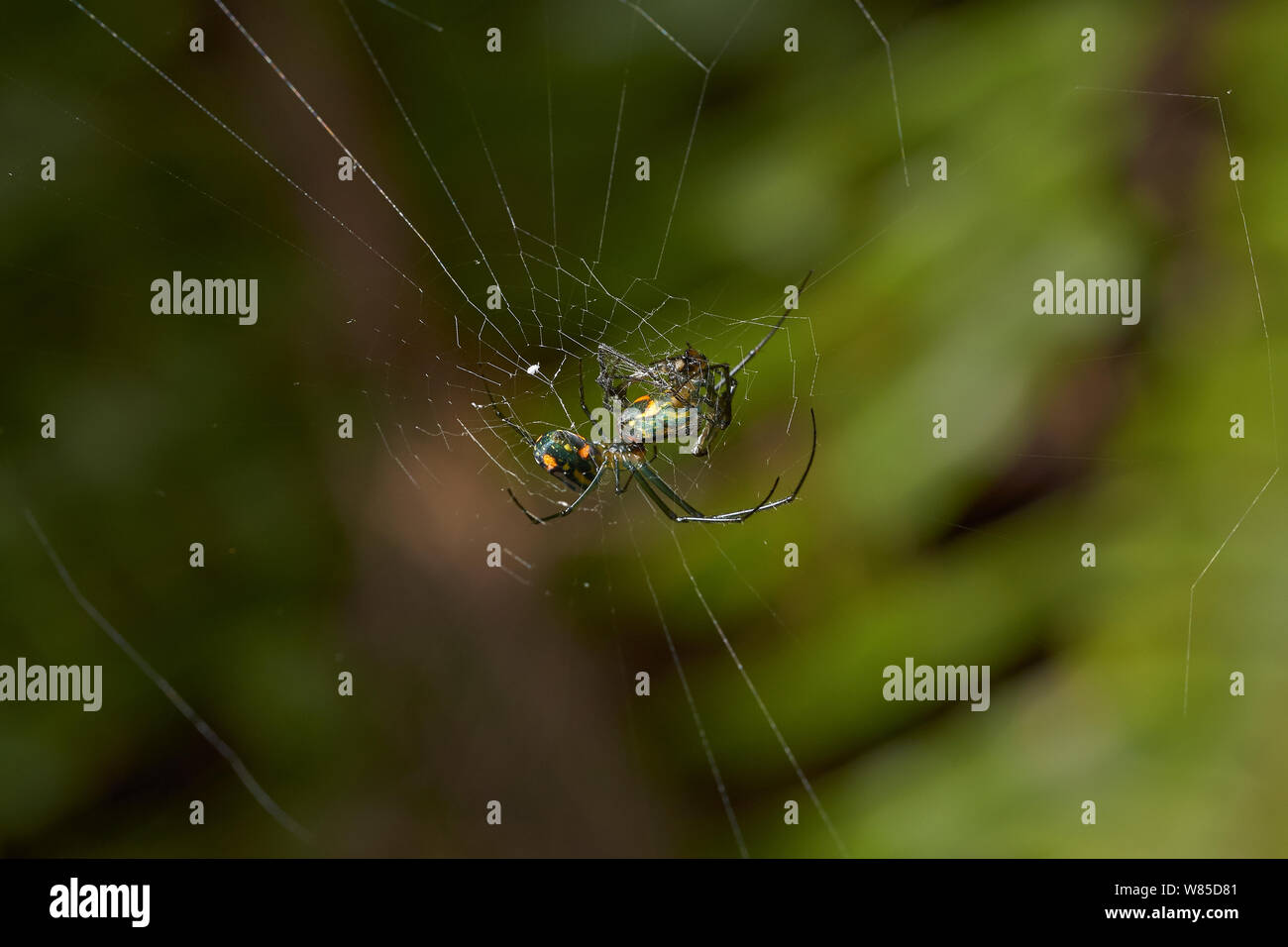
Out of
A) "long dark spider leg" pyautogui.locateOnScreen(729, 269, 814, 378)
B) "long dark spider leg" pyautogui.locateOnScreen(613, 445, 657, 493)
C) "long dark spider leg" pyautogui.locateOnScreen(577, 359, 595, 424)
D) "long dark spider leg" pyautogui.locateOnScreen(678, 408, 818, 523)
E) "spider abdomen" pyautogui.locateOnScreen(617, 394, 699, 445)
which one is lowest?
"long dark spider leg" pyautogui.locateOnScreen(678, 408, 818, 523)

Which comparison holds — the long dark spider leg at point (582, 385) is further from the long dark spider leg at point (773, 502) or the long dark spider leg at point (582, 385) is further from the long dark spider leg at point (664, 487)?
the long dark spider leg at point (773, 502)

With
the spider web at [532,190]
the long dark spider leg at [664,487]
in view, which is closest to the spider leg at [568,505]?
the long dark spider leg at [664,487]

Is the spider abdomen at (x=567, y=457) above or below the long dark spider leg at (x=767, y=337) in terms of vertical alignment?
below

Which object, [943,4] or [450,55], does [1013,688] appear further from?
[450,55]

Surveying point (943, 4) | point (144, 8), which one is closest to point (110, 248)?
point (144, 8)

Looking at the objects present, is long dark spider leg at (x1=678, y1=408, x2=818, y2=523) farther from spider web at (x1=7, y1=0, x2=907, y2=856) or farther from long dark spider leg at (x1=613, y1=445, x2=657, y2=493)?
long dark spider leg at (x1=613, y1=445, x2=657, y2=493)

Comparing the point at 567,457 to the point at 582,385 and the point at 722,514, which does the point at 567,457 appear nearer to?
the point at 582,385

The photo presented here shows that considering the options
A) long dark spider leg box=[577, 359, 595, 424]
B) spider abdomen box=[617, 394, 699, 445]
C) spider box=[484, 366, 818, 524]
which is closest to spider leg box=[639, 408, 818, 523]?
spider box=[484, 366, 818, 524]
